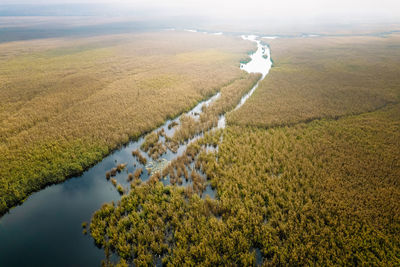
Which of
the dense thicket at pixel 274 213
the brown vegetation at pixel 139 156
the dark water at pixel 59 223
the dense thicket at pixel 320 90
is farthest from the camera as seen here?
the dense thicket at pixel 320 90

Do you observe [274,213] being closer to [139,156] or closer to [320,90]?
[139,156]

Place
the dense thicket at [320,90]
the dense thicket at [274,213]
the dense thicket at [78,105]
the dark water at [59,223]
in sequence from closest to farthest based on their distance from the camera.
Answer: the dense thicket at [274,213] < the dark water at [59,223] < the dense thicket at [78,105] < the dense thicket at [320,90]

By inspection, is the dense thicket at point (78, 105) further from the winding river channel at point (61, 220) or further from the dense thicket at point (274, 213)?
the dense thicket at point (274, 213)

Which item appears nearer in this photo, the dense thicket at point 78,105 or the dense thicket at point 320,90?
the dense thicket at point 78,105

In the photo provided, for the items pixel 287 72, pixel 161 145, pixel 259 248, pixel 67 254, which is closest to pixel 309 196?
pixel 259 248

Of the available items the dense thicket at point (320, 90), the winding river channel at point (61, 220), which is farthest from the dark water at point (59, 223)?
the dense thicket at point (320, 90)

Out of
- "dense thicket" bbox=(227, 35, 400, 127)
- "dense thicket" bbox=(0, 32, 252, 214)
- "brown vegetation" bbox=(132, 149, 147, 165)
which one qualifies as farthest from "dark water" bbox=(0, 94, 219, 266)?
"dense thicket" bbox=(227, 35, 400, 127)

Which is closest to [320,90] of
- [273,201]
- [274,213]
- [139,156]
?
[273,201]

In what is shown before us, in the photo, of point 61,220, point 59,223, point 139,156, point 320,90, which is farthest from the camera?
point 320,90
